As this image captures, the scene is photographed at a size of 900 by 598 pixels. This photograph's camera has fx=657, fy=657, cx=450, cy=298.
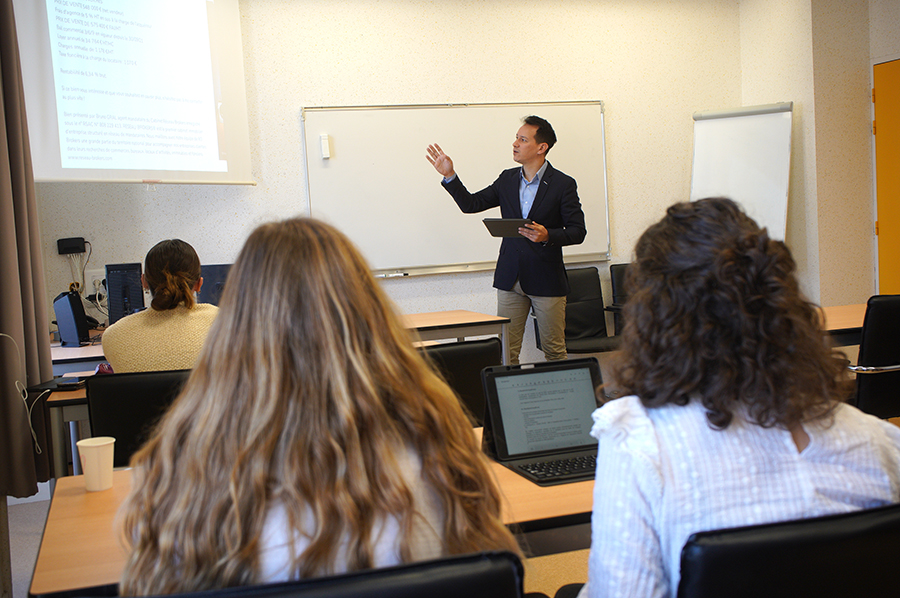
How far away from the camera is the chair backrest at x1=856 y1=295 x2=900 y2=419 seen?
2328mm

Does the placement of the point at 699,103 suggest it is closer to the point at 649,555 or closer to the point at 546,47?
the point at 546,47

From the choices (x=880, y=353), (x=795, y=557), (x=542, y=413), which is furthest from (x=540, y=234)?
(x=795, y=557)

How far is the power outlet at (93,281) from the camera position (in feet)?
13.5

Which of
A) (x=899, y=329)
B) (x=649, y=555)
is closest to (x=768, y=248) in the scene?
(x=649, y=555)

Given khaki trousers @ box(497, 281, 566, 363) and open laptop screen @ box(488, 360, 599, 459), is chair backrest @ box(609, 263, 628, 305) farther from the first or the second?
open laptop screen @ box(488, 360, 599, 459)

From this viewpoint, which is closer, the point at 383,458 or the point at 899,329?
the point at 383,458

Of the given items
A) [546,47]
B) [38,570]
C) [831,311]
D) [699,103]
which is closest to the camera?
[38,570]

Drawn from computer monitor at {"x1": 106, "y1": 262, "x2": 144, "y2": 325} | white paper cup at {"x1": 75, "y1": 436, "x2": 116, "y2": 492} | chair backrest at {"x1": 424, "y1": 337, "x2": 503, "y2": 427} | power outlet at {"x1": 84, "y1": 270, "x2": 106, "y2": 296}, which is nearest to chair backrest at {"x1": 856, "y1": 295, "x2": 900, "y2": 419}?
chair backrest at {"x1": 424, "y1": 337, "x2": 503, "y2": 427}

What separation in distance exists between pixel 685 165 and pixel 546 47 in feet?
4.79

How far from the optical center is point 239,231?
4.41 meters

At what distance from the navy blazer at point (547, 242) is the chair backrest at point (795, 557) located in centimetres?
310

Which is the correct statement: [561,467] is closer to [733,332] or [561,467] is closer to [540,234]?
[733,332]

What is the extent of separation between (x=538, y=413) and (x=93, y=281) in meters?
3.64

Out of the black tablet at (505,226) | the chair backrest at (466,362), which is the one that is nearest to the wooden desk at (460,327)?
the black tablet at (505,226)
